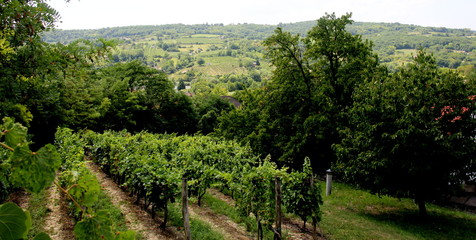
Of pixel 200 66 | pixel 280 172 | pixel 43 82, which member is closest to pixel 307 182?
pixel 280 172

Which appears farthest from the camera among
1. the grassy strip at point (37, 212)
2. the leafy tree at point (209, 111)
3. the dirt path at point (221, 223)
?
the leafy tree at point (209, 111)

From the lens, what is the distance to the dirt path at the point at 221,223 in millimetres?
9016

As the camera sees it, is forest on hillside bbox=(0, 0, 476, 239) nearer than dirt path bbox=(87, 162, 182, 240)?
Yes

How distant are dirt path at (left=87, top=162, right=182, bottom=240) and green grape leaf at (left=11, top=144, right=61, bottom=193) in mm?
8129

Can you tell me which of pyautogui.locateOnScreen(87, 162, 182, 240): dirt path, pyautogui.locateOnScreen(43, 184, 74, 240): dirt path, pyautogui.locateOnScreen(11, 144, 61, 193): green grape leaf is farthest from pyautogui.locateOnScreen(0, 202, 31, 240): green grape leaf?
pyautogui.locateOnScreen(43, 184, 74, 240): dirt path

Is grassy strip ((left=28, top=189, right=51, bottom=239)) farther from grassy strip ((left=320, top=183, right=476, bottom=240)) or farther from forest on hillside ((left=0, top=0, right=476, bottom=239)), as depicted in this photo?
grassy strip ((left=320, top=183, right=476, bottom=240))

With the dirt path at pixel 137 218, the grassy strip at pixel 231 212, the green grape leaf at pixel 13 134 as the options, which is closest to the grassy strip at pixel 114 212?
the dirt path at pixel 137 218

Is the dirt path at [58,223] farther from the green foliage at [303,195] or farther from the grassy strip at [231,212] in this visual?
the green foliage at [303,195]

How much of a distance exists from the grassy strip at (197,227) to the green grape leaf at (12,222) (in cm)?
800

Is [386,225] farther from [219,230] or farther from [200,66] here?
[200,66]

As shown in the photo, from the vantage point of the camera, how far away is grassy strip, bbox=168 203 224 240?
8.48 m

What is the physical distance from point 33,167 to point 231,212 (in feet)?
34.6

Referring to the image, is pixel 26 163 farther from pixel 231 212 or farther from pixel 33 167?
pixel 231 212

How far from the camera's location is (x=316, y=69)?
61.9 feet
